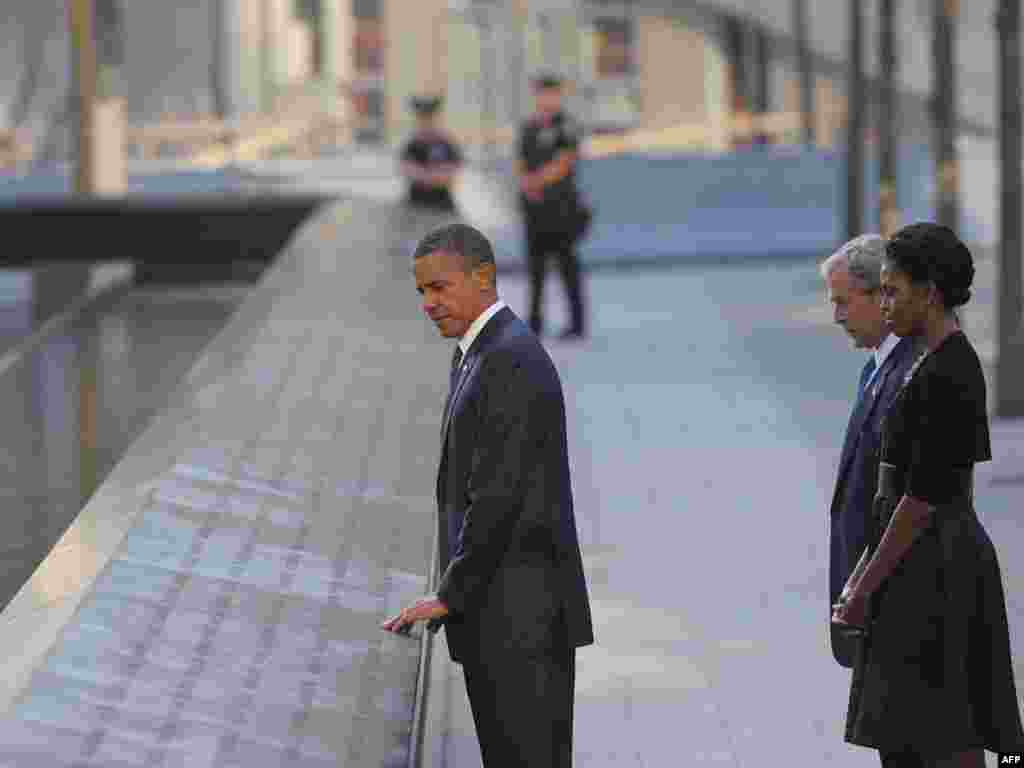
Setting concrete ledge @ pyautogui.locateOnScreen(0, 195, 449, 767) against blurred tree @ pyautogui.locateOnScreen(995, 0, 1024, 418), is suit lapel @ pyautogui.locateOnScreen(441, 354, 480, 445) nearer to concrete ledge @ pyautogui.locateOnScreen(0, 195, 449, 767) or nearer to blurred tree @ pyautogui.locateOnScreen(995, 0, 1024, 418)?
concrete ledge @ pyautogui.locateOnScreen(0, 195, 449, 767)

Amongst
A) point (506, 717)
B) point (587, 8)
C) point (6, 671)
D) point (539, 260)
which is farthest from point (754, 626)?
point (587, 8)

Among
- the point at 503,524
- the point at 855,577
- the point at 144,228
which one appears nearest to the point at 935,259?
the point at 855,577

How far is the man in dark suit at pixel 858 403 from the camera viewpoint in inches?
217

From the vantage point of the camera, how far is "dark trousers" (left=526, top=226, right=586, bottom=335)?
1831 cm

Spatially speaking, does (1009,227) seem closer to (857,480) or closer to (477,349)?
(857,480)

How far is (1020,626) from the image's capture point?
8523mm

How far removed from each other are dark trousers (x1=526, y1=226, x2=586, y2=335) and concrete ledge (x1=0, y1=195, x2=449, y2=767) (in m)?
9.01

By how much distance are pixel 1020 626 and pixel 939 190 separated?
400 inches

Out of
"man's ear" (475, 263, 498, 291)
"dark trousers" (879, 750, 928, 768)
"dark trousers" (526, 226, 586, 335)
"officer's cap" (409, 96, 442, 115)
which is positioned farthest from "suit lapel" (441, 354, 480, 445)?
"officer's cap" (409, 96, 442, 115)

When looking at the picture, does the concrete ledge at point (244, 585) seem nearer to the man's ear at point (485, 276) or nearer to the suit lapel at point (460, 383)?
the suit lapel at point (460, 383)

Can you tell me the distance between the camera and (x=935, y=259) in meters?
5.13

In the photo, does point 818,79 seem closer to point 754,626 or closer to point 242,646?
point 754,626

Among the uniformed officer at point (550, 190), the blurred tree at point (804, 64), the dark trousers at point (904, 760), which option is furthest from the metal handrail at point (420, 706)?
the blurred tree at point (804, 64)

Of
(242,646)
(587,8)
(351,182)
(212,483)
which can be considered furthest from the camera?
Result: (587,8)
